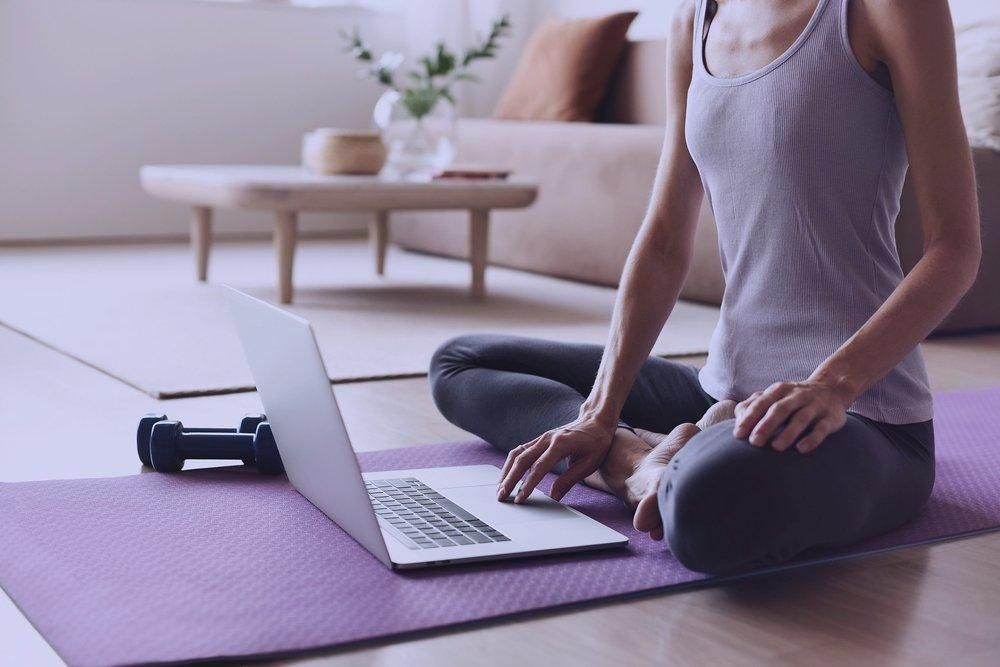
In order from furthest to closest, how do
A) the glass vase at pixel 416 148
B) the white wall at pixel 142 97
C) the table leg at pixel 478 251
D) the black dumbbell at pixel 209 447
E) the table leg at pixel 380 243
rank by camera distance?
1. the white wall at pixel 142 97
2. the table leg at pixel 380 243
3. the glass vase at pixel 416 148
4. the table leg at pixel 478 251
5. the black dumbbell at pixel 209 447

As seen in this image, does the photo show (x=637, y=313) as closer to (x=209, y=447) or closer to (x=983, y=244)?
(x=209, y=447)

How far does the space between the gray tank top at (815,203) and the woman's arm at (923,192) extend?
49 millimetres

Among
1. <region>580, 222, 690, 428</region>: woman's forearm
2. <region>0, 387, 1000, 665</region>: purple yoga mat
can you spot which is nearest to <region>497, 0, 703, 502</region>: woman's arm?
<region>580, 222, 690, 428</region>: woman's forearm

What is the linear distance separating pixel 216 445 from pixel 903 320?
82 cm

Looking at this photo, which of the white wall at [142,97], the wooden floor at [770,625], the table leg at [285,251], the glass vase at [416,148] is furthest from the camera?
the white wall at [142,97]

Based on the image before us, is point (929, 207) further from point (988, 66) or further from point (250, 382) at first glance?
point (988, 66)

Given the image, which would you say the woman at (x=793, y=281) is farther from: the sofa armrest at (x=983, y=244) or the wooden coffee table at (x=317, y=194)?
the wooden coffee table at (x=317, y=194)

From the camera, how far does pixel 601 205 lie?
3660mm

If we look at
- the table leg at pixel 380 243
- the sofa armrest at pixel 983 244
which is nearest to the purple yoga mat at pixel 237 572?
the sofa armrest at pixel 983 244

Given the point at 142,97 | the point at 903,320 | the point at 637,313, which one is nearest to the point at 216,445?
the point at 637,313

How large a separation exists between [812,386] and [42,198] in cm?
395

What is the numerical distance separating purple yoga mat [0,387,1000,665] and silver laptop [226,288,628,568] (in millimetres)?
19

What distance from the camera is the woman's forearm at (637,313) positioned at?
1.43m

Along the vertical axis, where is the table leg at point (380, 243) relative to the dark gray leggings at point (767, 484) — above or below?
below
